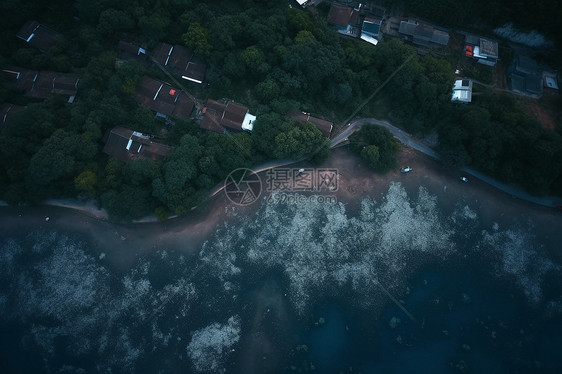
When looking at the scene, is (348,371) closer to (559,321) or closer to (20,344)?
(559,321)

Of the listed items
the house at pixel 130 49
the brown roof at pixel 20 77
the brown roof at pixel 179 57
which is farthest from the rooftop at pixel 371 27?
the brown roof at pixel 20 77

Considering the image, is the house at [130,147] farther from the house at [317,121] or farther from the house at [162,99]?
the house at [317,121]

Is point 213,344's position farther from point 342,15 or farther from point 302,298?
point 342,15

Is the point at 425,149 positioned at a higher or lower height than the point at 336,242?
higher

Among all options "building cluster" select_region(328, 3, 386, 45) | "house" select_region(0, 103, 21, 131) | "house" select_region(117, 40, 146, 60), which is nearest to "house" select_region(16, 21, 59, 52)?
"house" select_region(117, 40, 146, 60)

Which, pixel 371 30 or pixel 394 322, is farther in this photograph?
pixel 371 30

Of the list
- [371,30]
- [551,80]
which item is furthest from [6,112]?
[551,80]

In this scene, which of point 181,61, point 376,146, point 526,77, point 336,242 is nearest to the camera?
point 336,242

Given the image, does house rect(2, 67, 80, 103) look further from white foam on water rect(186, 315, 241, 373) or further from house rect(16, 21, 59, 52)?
white foam on water rect(186, 315, 241, 373)
